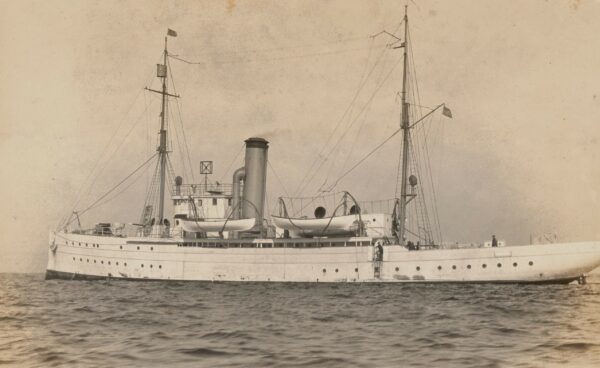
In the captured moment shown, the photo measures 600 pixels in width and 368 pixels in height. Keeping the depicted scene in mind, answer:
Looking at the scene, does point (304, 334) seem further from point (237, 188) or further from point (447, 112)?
point (237, 188)

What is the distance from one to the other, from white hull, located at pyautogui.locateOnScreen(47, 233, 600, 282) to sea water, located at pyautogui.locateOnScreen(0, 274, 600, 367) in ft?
31.4

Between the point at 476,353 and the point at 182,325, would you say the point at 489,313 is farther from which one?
the point at 182,325

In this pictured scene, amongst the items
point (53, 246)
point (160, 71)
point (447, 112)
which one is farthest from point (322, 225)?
point (53, 246)

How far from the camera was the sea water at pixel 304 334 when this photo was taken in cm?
892

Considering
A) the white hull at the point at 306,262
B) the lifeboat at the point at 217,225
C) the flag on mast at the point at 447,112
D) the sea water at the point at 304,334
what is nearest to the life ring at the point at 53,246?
the white hull at the point at 306,262

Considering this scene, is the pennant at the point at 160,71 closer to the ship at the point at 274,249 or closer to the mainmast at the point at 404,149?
the ship at the point at 274,249

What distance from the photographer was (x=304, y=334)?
11344 millimetres

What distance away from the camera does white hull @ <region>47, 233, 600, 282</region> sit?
89.1 ft

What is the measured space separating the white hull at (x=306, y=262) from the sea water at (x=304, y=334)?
9558mm

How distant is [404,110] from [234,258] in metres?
12.6

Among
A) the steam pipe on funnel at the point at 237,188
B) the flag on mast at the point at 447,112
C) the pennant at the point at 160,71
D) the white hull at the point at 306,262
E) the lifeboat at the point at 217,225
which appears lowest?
the white hull at the point at 306,262

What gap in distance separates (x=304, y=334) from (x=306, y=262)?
1907cm

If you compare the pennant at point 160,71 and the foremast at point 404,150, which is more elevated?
the pennant at point 160,71

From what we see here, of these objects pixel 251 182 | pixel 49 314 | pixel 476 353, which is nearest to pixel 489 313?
pixel 476 353
